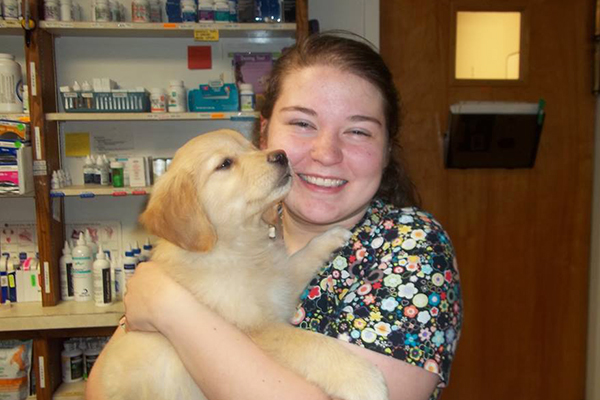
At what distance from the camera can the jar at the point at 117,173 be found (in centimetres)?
283

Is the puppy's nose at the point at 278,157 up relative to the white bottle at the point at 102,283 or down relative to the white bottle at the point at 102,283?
up

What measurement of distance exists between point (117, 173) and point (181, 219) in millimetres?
1693

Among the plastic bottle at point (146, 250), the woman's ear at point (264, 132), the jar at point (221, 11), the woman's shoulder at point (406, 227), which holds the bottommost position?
the plastic bottle at point (146, 250)

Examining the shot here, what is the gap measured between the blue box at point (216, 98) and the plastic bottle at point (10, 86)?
3.26 feet

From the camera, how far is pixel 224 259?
4.53 feet

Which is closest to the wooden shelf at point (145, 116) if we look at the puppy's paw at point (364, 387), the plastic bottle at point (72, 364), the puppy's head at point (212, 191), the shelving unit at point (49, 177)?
the shelving unit at point (49, 177)

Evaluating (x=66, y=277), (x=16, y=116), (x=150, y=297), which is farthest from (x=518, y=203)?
(x=16, y=116)

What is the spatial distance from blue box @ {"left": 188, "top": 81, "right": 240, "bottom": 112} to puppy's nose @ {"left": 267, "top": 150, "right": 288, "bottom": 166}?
1529 mm

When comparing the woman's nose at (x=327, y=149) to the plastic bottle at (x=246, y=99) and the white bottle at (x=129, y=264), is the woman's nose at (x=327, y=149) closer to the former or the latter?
the plastic bottle at (x=246, y=99)

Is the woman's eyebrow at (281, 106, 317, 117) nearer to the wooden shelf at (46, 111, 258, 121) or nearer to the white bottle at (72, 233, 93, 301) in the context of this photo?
the wooden shelf at (46, 111, 258, 121)

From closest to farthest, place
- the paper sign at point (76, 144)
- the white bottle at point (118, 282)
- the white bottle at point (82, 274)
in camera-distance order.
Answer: the white bottle at point (82, 274) → the white bottle at point (118, 282) → the paper sign at point (76, 144)

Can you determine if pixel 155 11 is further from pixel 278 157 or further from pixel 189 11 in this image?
pixel 278 157

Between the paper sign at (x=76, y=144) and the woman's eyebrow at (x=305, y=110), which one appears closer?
the woman's eyebrow at (x=305, y=110)

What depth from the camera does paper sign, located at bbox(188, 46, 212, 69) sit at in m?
3.14
